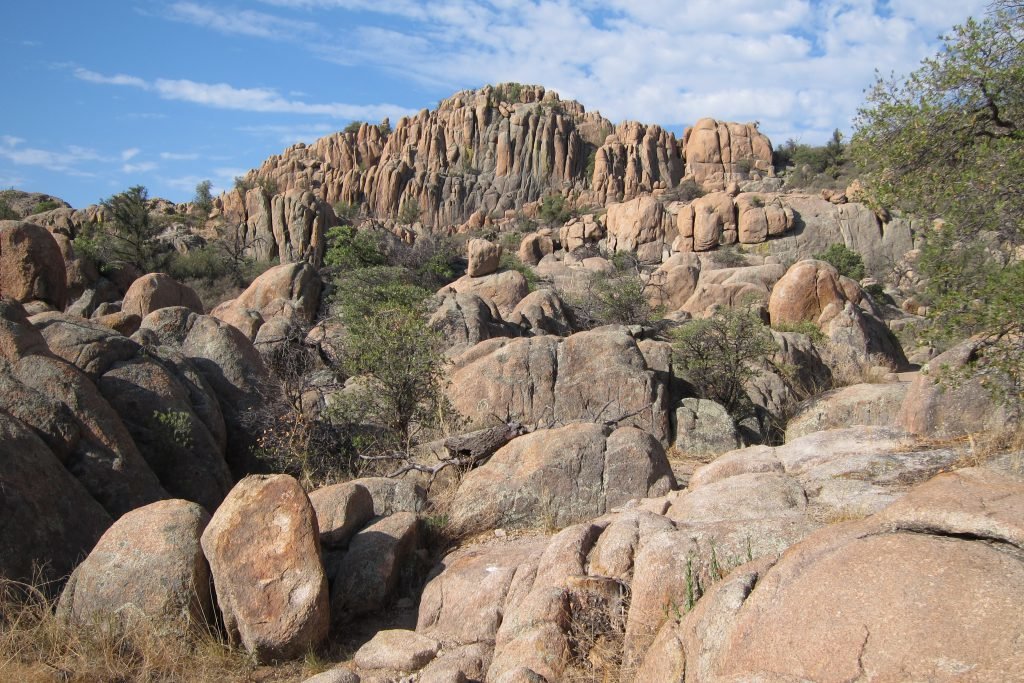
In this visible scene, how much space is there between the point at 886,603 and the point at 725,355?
959 cm

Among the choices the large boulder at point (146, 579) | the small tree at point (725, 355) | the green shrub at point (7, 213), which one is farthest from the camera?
the green shrub at point (7, 213)

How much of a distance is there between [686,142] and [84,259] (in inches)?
2247

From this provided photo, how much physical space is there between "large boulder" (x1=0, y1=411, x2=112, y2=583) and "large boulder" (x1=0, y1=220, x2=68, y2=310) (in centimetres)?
977

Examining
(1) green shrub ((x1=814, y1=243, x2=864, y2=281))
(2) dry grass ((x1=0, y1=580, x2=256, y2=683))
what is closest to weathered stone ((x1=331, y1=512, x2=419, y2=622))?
(2) dry grass ((x1=0, y1=580, x2=256, y2=683))

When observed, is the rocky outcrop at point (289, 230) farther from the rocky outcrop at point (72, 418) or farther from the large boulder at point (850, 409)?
the rocky outcrop at point (72, 418)

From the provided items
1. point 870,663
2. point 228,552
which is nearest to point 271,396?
point 228,552

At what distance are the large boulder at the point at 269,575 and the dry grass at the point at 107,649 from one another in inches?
6.8

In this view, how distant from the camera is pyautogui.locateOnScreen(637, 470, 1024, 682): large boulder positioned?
8.09ft

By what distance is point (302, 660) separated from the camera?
15.7 feet

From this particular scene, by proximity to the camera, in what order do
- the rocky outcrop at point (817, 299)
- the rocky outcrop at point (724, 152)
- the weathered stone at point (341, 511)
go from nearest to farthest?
the weathered stone at point (341, 511)
the rocky outcrop at point (817, 299)
the rocky outcrop at point (724, 152)

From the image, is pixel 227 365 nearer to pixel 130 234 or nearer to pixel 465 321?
pixel 465 321

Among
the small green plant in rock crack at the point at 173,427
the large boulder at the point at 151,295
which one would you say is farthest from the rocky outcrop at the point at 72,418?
the large boulder at the point at 151,295

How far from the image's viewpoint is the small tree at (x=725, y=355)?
38.6 ft

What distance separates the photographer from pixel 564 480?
6.34 m
